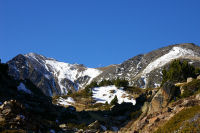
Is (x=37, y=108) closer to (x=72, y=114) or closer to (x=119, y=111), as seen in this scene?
(x=72, y=114)

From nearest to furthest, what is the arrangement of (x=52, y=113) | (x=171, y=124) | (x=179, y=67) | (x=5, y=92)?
(x=171, y=124), (x=5, y=92), (x=52, y=113), (x=179, y=67)

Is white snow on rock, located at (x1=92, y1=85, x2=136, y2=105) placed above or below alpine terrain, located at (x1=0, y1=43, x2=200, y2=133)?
above

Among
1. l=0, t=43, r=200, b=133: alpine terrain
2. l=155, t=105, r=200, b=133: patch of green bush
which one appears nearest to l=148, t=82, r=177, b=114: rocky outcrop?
l=0, t=43, r=200, b=133: alpine terrain

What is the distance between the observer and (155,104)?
42375 millimetres

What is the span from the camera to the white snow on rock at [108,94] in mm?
112694

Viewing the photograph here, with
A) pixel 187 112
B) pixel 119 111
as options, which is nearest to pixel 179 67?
pixel 119 111

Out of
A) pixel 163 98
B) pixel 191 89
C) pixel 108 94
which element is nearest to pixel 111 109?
pixel 163 98

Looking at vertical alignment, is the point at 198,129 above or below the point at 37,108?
below

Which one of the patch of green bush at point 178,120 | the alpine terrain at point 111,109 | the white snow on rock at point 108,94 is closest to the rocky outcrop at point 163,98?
the alpine terrain at point 111,109

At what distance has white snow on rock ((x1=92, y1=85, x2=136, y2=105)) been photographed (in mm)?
112694

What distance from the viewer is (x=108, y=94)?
123625 millimetres

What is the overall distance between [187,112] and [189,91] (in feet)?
69.8

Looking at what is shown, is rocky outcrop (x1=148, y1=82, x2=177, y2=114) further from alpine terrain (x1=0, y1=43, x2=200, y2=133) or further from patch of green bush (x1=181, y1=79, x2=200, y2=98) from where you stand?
patch of green bush (x1=181, y1=79, x2=200, y2=98)

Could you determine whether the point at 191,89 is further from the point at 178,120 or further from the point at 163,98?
the point at 178,120
